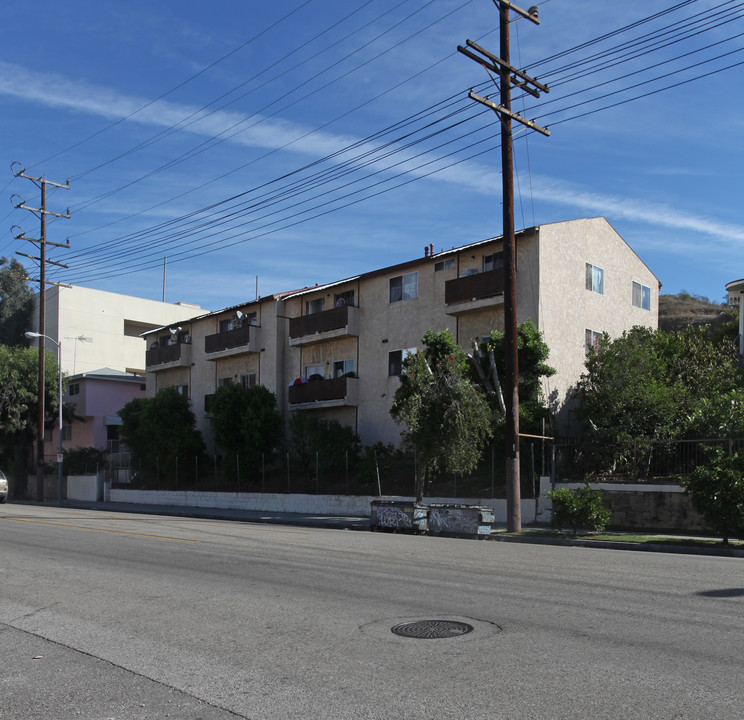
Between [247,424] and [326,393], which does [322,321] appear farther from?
[247,424]

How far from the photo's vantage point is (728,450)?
66.8ft

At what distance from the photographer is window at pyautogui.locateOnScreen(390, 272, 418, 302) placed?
116 ft

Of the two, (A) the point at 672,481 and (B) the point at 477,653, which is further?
(A) the point at 672,481

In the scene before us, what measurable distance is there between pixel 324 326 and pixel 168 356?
580 inches

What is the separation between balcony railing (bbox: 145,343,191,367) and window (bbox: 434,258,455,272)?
65.1ft

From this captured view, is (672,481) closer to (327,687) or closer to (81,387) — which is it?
(327,687)

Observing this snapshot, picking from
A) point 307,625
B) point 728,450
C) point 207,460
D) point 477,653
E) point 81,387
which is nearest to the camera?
point 477,653

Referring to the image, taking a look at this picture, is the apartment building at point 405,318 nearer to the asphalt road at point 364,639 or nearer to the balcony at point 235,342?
the balcony at point 235,342

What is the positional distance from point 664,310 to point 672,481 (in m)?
61.8

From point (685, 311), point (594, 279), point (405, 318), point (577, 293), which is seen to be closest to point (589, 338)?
point (577, 293)

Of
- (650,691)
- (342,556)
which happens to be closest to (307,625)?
(650,691)

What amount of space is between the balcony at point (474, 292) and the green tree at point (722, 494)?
46.0 feet

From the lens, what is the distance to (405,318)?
35469 mm

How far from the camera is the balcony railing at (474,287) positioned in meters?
30.4
